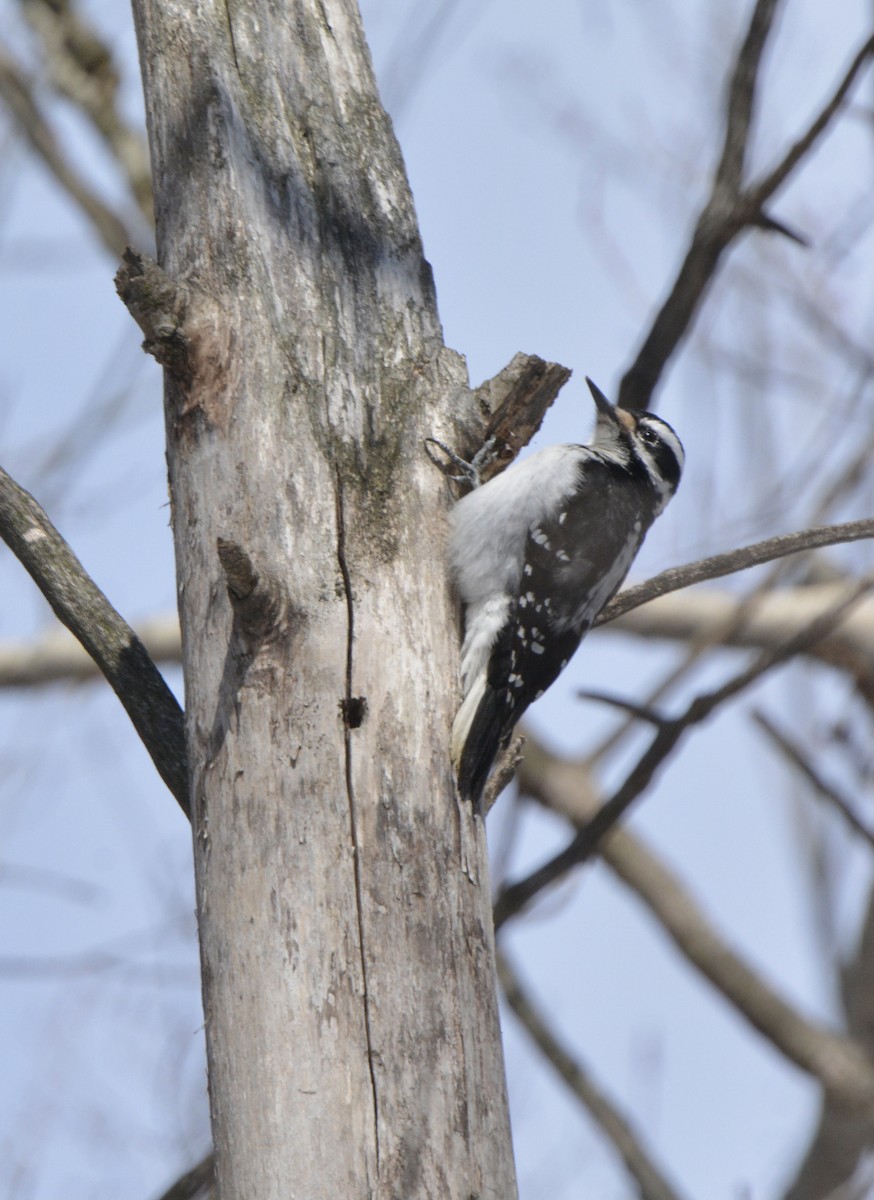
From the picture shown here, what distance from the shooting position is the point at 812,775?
3.35m

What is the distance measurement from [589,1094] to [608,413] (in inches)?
104

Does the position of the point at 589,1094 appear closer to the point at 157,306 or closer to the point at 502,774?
the point at 502,774

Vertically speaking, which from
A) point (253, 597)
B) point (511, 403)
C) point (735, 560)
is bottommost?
point (253, 597)

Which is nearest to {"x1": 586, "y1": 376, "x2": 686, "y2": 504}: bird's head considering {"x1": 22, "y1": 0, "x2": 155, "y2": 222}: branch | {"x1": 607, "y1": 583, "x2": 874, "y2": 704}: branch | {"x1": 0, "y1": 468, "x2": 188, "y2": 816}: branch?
{"x1": 607, "y1": 583, "x2": 874, "y2": 704}: branch

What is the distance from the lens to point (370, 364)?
2859 mm

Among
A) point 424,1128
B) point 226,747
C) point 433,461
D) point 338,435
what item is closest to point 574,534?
point 433,461

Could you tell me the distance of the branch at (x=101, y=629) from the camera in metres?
2.60

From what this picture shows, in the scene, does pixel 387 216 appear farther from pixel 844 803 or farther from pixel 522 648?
pixel 844 803

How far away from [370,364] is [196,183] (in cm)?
56

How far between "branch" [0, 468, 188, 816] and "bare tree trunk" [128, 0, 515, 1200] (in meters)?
0.10

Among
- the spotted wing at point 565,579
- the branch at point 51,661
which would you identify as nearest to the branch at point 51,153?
the branch at point 51,661

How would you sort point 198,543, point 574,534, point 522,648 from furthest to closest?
point 574,534, point 522,648, point 198,543

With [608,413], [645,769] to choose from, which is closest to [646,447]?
[608,413]

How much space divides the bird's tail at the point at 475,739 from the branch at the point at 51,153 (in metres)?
6.19
